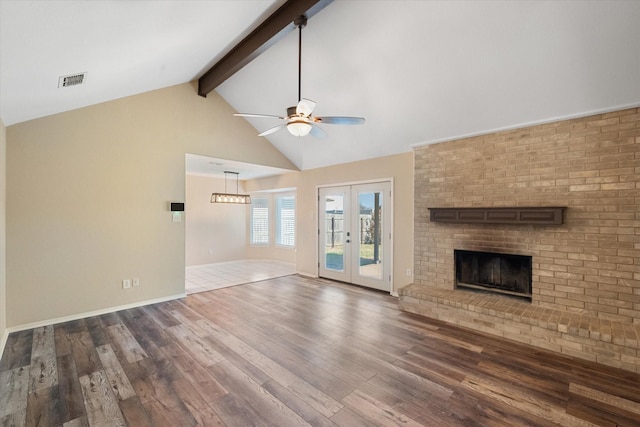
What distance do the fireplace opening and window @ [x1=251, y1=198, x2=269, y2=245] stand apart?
19.8ft

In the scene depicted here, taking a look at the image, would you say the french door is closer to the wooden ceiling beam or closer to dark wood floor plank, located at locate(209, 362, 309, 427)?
the wooden ceiling beam

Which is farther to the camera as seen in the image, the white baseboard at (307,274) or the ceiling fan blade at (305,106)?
the white baseboard at (307,274)

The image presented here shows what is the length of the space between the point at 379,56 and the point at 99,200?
14.5 ft

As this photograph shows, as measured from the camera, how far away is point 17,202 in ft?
11.9

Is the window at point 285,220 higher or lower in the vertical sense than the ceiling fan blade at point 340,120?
lower

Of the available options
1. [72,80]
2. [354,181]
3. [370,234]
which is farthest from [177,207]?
[370,234]

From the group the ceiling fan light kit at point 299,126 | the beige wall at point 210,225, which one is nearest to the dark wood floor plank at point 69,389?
the ceiling fan light kit at point 299,126

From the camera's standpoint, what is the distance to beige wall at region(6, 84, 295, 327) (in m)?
3.68

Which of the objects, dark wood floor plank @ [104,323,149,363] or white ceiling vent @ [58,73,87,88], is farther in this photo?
dark wood floor plank @ [104,323,149,363]

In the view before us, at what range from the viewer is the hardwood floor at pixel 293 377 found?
82.6 inches

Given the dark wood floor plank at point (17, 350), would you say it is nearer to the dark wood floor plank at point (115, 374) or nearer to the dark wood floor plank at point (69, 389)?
the dark wood floor plank at point (69, 389)

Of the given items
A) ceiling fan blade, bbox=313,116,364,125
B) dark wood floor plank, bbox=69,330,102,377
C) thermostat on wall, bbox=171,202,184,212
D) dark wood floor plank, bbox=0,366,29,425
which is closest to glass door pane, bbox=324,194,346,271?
thermostat on wall, bbox=171,202,184,212

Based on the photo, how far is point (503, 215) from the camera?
3.81 m

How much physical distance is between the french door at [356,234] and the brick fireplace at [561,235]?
1.12 meters
